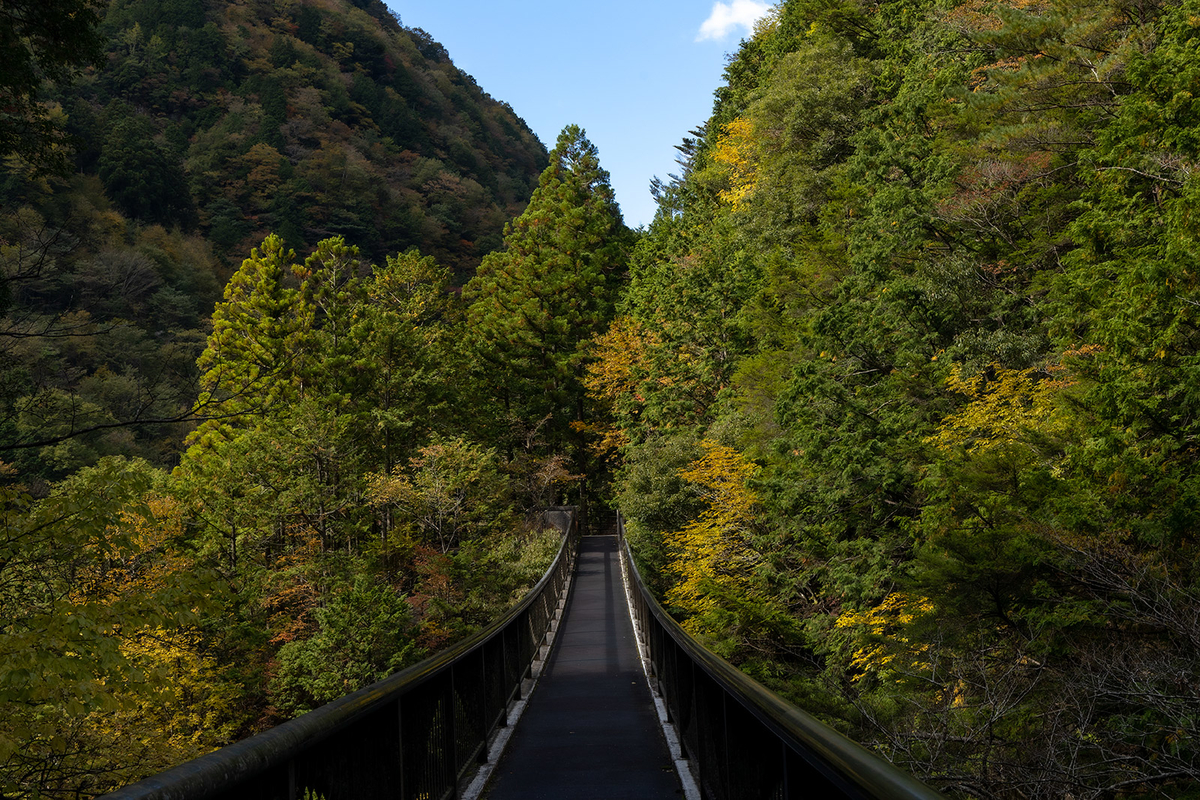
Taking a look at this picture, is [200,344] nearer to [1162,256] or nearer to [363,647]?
[363,647]

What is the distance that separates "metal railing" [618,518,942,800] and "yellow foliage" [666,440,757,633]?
17.1 metres

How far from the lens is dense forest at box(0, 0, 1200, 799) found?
811cm

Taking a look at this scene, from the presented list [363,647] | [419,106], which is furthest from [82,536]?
[419,106]

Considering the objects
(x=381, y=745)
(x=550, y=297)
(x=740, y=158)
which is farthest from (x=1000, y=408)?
(x=550, y=297)

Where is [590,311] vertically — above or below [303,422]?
above

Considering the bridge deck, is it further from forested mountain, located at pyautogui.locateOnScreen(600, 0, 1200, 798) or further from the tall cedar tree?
the tall cedar tree

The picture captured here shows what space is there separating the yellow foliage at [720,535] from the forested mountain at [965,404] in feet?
0.43

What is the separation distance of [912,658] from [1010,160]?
10.5 metres

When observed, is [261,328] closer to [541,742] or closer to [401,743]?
[541,742]

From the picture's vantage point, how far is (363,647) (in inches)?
928

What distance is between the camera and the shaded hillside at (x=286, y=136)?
71312mm

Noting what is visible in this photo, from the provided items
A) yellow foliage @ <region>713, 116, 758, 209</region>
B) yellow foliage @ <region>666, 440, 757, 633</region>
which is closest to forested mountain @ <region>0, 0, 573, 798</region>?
yellow foliage @ <region>666, 440, 757, 633</region>

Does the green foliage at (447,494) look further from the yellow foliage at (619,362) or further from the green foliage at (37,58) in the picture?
the green foliage at (37,58)

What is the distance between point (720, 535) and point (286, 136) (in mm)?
75708
